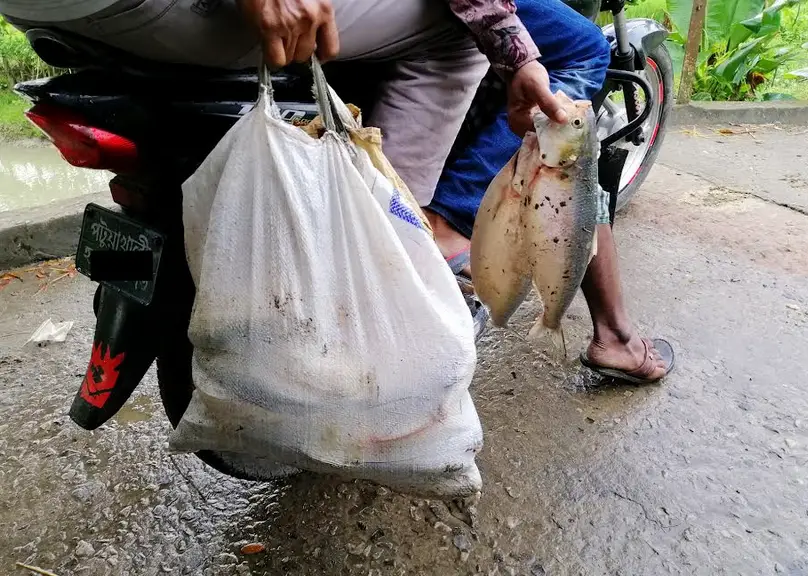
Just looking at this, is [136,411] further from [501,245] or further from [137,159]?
[501,245]

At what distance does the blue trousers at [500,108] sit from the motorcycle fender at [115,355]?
0.79 meters

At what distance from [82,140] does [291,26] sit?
42cm

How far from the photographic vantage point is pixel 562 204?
1.48 metres

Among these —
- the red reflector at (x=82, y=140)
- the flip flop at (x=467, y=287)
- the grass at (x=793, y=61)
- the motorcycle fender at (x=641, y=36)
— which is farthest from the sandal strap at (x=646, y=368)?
the grass at (x=793, y=61)

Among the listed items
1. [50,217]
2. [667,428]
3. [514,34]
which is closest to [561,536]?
[667,428]

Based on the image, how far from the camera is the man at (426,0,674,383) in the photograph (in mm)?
1869

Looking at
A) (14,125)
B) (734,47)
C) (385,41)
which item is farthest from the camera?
(14,125)

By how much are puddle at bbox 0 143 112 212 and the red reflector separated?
11.7ft

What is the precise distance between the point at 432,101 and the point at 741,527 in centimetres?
123

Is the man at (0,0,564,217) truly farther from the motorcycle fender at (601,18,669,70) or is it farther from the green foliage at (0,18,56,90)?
the green foliage at (0,18,56,90)

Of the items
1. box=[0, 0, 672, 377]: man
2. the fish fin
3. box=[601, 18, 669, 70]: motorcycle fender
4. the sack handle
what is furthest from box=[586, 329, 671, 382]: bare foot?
the sack handle

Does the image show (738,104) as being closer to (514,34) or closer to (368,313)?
(514,34)

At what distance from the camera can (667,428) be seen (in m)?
2.04

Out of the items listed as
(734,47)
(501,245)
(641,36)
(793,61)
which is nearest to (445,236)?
(501,245)
